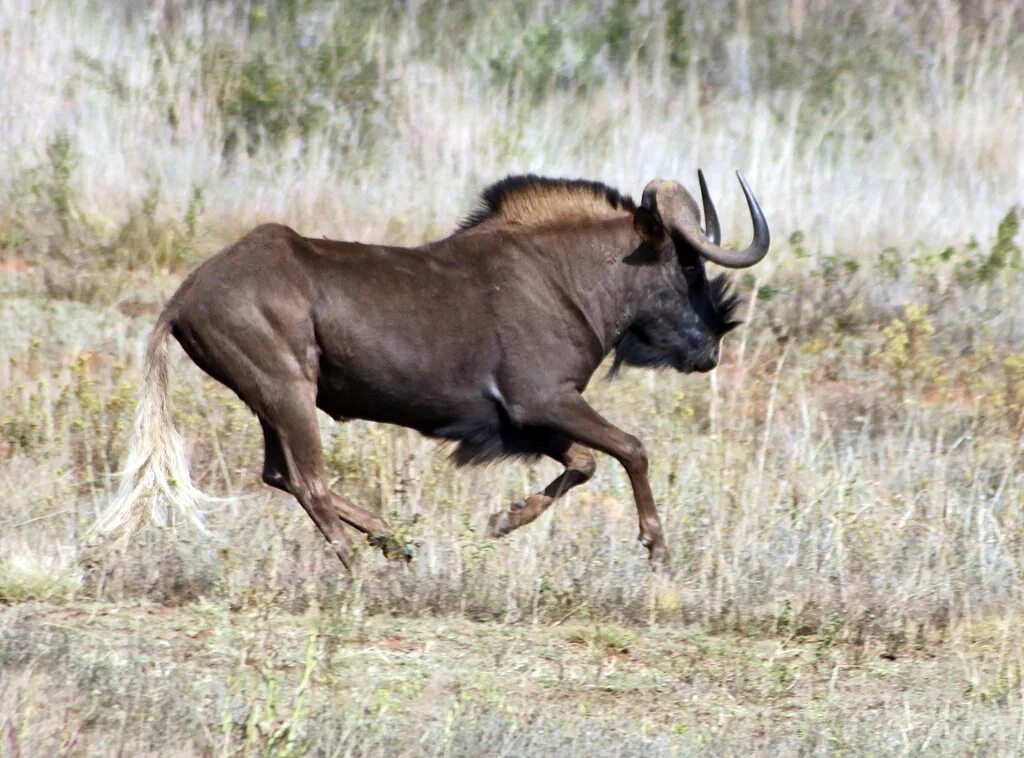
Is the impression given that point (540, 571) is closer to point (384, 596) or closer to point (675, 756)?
point (384, 596)

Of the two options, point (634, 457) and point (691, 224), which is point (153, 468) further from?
point (691, 224)

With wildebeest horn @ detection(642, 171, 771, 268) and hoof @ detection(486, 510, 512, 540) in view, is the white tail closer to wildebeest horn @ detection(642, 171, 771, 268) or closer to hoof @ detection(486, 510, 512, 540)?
hoof @ detection(486, 510, 512, 540)

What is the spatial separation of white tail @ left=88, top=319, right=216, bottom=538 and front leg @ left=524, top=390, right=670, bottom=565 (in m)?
1.49

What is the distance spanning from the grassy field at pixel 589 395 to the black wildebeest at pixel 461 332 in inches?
15.7

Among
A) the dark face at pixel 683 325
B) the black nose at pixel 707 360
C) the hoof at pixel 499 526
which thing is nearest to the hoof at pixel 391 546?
the hoof at pixel 499 526

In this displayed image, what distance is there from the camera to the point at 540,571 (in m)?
7.14

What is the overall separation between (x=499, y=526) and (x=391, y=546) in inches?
21.7

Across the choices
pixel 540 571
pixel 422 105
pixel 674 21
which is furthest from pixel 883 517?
pixel 674 21

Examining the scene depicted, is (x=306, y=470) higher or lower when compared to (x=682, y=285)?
lower

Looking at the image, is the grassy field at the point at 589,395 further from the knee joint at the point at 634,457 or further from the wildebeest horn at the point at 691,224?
the wildebeest horn at the point at 691,224

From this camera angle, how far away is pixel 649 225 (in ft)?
24.7

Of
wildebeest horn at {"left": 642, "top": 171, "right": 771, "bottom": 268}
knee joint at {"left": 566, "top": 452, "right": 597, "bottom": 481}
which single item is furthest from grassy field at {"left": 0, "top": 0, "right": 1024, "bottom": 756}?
wildebeest horn at {"left": 642, "top": 171, "right": 771, "bottom": 268}

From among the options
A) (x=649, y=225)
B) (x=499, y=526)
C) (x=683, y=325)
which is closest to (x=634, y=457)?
(x=499, y=526)

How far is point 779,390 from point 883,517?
2.38 m
